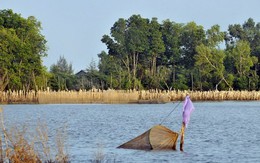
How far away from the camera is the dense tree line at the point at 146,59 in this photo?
66.6m

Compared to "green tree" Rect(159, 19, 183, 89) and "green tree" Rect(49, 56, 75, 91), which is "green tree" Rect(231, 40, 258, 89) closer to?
"green tree" Rect(159, 19, 183, 89)

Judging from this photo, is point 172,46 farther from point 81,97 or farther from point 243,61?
point 81,97

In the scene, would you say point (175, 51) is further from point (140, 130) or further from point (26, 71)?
point (140, 130)

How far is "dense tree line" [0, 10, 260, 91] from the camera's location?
6662cm

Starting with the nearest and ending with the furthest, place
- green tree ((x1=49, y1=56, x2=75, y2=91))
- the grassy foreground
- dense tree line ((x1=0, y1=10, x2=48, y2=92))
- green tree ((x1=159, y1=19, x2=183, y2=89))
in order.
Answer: the grassy foreground < dense tree line ((x1=0, y1=10, x2=48, y2=92)) < green tree ((x1=49, y1=56, x2=75, y2=91)) < green tree ((x1=159, y1=19, x2=183, y2=89))

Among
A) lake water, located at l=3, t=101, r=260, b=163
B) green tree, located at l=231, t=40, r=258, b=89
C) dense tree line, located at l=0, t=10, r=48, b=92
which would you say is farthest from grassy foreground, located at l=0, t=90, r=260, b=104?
green tree, located at l=231, t=40, r=258, b=89

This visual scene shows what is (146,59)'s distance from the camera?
8231 cm

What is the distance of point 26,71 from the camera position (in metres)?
66.8

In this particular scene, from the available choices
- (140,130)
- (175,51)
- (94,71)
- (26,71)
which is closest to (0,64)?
(26,71)

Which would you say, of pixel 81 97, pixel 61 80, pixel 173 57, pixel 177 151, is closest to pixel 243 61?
pixel 173 57

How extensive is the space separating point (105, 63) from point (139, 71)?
4.03m

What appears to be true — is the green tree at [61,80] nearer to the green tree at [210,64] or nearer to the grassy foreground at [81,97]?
the grassy foreground at [81,97]

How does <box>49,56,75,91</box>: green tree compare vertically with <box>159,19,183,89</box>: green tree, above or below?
below

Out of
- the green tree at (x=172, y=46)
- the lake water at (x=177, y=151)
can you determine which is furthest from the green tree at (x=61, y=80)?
the lake water at (x=177, y=151)
